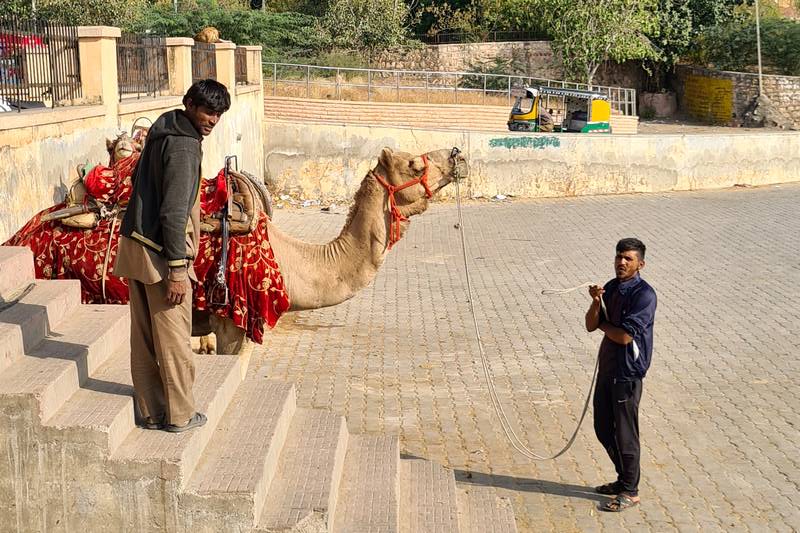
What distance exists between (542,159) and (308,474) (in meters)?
20.5

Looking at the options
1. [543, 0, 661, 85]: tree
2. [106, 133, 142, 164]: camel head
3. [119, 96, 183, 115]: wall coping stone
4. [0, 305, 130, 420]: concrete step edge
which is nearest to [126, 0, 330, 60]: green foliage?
[543, 0, 661, 85]: tree

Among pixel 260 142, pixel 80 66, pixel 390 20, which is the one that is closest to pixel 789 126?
pixel 390 20

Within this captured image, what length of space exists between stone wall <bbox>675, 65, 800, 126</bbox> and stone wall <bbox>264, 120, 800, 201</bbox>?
15.7 meters

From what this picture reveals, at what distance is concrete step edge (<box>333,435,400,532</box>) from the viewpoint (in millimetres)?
5605

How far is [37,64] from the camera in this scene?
11195 millimetres

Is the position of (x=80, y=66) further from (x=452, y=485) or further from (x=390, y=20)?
(x=390, y=20)

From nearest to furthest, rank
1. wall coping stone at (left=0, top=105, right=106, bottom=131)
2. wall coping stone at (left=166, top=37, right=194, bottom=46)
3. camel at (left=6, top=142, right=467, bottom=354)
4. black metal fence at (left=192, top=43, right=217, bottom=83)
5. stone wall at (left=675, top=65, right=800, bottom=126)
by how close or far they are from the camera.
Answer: camel at (left=6, top=142, right=467, bottom=354) → wall coping stone at (left=0, top=105, right=106, bottom=131) → wall coping stone at (left=166, top=37, right=194, bottom=46) → black metal fence at (left=192, top=43, right=217, bottom=83) → stone wall at (left=675, top=65, right=800, bottom=126)

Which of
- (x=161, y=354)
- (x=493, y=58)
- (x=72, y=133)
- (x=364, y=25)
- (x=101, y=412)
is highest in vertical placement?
(x=364, y=25)

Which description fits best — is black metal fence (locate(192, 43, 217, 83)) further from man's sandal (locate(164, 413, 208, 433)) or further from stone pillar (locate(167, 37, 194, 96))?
man's sandal (locate(164, 413, 208, 433))

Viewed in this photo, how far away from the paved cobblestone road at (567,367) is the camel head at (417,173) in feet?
6.33

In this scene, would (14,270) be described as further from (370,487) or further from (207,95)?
(370,487)

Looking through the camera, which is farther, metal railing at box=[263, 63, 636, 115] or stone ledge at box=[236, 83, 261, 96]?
metal railing at box=[263, 63, 636, 115]

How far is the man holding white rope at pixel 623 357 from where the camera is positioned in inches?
272

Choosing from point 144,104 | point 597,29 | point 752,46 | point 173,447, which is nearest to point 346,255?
point 173,447
